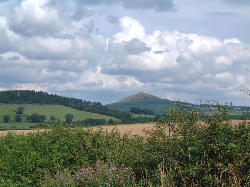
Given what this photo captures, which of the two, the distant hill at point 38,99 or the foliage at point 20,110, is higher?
the distant hill at point 38,99

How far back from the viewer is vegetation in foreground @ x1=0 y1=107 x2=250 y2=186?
27.9ft

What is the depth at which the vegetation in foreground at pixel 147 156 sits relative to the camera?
849 cm

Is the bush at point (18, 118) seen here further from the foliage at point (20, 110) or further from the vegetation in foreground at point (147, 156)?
the vegetation in foreground at point (147, 156)

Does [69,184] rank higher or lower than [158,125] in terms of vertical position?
lower

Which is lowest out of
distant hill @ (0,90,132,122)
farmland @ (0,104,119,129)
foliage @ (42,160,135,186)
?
foliage @ (42,160,135,186)

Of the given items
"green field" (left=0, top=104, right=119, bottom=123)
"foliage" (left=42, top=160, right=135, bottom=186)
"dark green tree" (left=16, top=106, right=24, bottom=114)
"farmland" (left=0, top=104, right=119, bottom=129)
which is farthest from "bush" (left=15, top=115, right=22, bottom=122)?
"foliage" (left=42, top=160, right=135, bottom=186)

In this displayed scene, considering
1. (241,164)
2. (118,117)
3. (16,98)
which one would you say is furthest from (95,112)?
(241,164)

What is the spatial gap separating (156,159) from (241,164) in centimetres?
240

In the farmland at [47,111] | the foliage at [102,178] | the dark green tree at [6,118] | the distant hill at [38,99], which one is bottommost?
the dark green tree at [6,118]

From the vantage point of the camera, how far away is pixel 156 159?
32.6 ft

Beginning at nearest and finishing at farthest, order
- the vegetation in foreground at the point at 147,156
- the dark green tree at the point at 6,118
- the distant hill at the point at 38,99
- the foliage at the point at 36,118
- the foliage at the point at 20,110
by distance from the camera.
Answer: the vegetation in foreground at the point at 147,156
the dark green tree at the point at 6,118
the foliage at the point at 36,118
the foliage at the point at 20,110
the distant hill at the point at 38,99

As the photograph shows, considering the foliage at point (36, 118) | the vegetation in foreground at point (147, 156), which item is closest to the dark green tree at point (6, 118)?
the foliage at point (36, 118)

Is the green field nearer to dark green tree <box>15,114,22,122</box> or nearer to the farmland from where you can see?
the farmland

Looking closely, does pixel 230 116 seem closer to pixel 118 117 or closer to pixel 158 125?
pixel 158 125
